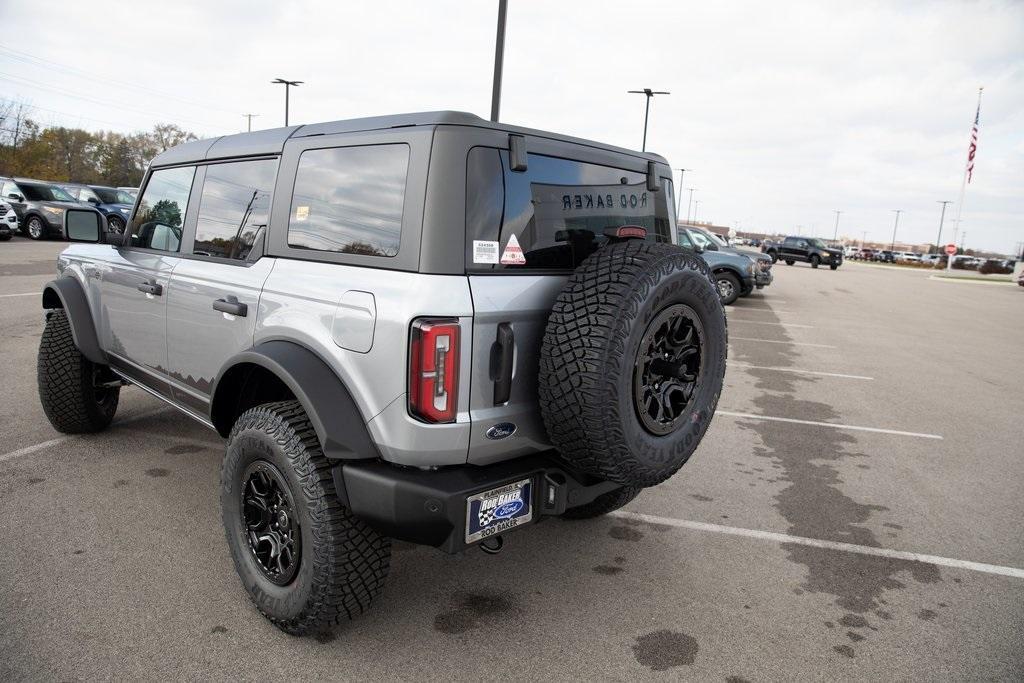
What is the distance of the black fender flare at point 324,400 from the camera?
2.43 m

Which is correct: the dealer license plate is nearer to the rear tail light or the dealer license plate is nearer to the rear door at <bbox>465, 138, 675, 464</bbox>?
the rear door at <bbox>465, 138, 675, 464</bbox>

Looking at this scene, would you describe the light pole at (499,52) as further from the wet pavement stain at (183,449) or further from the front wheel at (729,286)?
the wet pavement stain at (183,449)

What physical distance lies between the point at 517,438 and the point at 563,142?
125 cm

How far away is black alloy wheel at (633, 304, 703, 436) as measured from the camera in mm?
2598

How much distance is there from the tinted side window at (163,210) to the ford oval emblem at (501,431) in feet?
7.42

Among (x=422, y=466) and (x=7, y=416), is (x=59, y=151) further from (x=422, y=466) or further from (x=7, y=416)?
(x=422, y=466)

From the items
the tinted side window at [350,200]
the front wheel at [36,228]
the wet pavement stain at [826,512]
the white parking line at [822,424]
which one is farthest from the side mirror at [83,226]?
the front wheel at [36,228]

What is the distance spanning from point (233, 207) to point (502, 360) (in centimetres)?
175

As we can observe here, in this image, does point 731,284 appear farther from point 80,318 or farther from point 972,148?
point 972,148

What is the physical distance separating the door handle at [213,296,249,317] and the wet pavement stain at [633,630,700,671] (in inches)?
85.1

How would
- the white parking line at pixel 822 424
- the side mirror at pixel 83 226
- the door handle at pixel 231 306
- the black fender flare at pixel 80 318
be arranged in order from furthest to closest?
the white parking line at pixel 822 424 < the black fender flare at pixel 80 318 < the side mirror at pixel 83 226 < the door handle at pixel 231 306

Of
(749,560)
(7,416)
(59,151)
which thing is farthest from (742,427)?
(59,151)

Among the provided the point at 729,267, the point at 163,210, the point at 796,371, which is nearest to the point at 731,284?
the point at 729,267

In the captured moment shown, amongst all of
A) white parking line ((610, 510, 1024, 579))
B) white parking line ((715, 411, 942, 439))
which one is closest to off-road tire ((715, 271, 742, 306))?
white parking line ((715, 411, 942, 439))
